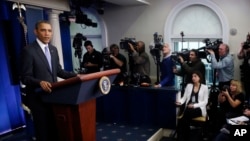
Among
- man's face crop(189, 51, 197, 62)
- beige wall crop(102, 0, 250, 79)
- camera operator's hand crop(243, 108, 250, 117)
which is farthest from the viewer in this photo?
beige wall crop(102, 0, 250, 79)

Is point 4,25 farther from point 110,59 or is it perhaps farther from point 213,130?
point 213,130

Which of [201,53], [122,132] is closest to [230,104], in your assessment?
[201,53]

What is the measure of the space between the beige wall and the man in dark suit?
4233 mm

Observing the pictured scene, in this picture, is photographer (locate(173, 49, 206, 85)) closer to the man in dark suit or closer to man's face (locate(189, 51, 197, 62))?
man's face (locate(189, 51, 197, 62))

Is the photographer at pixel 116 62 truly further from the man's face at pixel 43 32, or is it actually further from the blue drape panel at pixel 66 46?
the man's face at pixel 43 32

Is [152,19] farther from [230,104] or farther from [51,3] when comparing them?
[230,104]

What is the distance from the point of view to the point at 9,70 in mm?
3957

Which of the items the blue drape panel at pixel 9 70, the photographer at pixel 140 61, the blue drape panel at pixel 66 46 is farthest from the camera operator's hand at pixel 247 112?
the blue drape panel at pixel 66 46

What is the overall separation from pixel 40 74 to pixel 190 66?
278cm

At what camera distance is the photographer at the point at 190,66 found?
388 cm

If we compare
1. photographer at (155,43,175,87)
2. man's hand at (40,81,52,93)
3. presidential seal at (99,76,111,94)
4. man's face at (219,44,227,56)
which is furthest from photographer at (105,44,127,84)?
man's hand at (40,81,52,93)

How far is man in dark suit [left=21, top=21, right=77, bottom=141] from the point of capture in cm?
171

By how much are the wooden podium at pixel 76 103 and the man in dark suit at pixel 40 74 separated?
0.26ft

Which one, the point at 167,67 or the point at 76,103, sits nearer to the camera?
the point at 76,103
